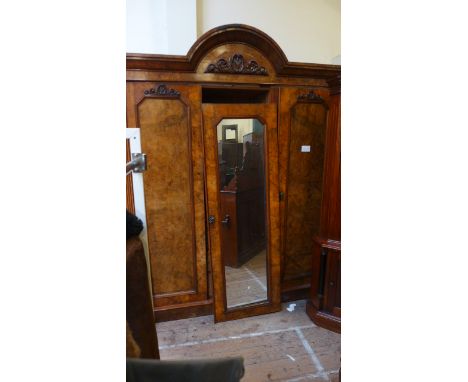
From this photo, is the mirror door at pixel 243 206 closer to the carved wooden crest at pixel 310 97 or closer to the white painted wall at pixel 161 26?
the carved wooden crest at pixel 310 97

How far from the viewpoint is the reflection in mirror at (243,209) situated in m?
2.29

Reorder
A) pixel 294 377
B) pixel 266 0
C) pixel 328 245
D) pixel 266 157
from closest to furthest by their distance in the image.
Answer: pixel 294 377 < pixel 328 245 < pixel 266 157 < pixel 266 0

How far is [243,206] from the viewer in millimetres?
2371

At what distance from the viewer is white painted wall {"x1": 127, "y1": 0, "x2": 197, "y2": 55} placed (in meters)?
2.24

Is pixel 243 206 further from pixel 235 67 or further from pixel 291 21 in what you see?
pixel 291 21

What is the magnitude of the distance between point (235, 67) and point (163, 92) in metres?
0.53

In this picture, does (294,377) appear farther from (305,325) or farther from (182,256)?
(182,256)

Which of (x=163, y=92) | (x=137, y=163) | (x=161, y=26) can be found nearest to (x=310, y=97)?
(x=163, y=92)

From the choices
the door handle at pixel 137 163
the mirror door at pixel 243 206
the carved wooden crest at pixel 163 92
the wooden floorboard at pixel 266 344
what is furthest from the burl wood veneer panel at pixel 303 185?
the door handle at pixel 137 163
